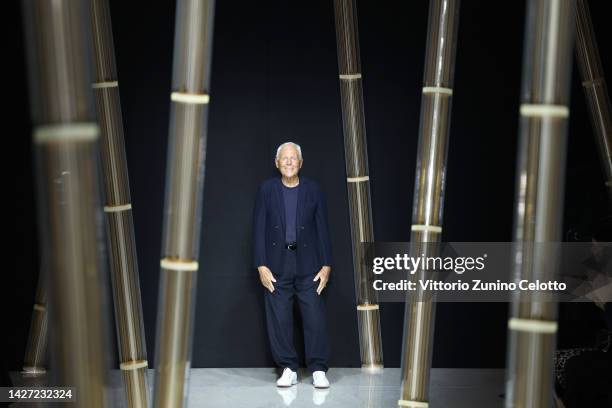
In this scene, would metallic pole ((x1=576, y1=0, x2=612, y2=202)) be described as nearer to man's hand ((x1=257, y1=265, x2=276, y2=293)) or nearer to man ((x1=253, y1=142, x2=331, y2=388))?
man ((x1=253, y1=142, x2=331, y2=388))

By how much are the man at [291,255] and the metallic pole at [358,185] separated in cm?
22

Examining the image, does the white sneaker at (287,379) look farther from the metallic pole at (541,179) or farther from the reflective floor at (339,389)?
the metallic pole at (541,179)

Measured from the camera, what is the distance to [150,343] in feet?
17.7

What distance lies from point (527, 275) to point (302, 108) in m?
3.71

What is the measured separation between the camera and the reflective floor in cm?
445

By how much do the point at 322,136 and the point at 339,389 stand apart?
66.0 inches

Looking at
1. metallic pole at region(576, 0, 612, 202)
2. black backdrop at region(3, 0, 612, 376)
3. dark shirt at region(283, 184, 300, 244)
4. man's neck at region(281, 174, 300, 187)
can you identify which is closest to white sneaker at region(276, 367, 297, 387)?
black backdrop at region(3, 0, 612, 376)

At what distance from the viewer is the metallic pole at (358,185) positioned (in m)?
5.12

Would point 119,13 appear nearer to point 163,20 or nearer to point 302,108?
point 163,20

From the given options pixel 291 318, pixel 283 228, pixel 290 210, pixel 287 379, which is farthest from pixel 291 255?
pixel 287 379

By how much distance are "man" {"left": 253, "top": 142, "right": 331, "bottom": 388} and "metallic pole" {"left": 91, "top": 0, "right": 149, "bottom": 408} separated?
1.46 meters

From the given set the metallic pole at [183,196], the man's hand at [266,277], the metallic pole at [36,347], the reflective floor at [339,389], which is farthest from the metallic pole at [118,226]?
Result: the metallic pole at [183,196]

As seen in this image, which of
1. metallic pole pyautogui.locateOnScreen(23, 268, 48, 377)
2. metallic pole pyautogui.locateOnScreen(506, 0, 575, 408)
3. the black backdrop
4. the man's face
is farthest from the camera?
the black backdrop

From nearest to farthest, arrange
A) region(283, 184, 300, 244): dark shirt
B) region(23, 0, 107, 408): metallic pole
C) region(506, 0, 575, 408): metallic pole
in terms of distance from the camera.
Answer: region(23, 0, 107, 408): metallic pole, region(506, 0, 575, 408): metallic pole, region(283, 184, 300, 244): dark shirt
